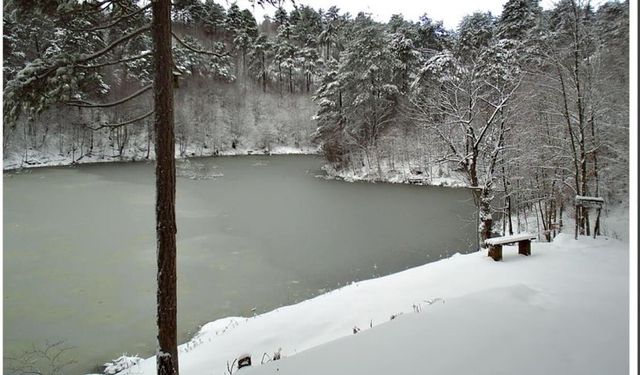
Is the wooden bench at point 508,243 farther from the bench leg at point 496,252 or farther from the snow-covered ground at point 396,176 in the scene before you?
the snow-covered ground at point 396,176

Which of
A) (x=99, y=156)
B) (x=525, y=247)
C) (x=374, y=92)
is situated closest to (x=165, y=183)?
(x=525, y=247)

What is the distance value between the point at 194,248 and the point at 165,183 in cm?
841

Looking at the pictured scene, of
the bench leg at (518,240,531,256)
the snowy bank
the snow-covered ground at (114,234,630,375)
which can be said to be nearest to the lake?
the snow-covered ground at (114,234,630,375)

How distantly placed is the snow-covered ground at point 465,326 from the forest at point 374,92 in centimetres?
287

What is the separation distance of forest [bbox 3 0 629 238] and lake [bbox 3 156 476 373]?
2903mm

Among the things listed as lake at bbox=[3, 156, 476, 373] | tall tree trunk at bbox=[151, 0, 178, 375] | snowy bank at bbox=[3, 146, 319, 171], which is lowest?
lake at bbox=[3, 156, 476, 373]

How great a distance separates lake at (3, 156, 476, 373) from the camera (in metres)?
7.38

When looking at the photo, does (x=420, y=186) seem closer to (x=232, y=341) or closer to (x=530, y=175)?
(x=530, y=175)

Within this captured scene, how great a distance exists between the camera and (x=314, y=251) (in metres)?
11.5

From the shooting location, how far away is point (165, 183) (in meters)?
3.76

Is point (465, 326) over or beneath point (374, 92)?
beneath

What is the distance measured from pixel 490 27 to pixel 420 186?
39.2ft

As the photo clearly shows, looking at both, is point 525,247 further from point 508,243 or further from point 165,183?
point 165,183

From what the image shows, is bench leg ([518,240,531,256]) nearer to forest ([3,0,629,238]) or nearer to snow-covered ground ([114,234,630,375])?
snow-covered ground ([114,234,630,375])
